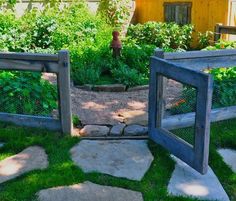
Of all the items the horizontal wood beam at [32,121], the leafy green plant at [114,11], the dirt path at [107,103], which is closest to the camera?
the horizontal wood beam at [32,121]

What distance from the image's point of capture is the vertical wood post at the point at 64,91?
162 inches

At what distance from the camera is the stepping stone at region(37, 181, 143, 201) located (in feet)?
10.1

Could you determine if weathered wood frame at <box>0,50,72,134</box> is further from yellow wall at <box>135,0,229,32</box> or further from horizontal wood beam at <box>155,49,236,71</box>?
yellow wall at <box>135,0,229,32</box>

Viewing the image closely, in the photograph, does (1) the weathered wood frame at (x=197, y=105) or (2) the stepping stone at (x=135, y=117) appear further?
(2) the stepping stone at (x=135, y=117)

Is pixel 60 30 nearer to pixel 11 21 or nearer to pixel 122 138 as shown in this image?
pixel 11 21

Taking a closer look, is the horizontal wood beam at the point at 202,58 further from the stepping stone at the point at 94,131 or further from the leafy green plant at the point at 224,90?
the stepping stone at the point at 94,131

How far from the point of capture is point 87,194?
3.15 metres

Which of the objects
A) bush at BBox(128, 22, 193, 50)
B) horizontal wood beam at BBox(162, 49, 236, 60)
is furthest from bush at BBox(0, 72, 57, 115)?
bush at BBox(128, 22, 193, 50)

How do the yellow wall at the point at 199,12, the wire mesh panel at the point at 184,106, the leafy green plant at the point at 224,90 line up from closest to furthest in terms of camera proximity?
the wire mesh panel at the point at 184,106 < the leafy green plant at the point at 224,90 < the yellow wall at the point at 199,12

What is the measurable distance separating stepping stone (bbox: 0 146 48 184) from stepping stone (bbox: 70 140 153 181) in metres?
0.32

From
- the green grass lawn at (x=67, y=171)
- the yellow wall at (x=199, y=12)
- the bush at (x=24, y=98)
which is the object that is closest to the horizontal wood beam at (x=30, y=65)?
the bush at (x=24, y=98)

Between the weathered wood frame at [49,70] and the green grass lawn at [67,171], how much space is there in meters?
0.11

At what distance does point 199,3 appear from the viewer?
10.8m

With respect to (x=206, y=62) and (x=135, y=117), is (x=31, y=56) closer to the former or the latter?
(x=135, y=117)
